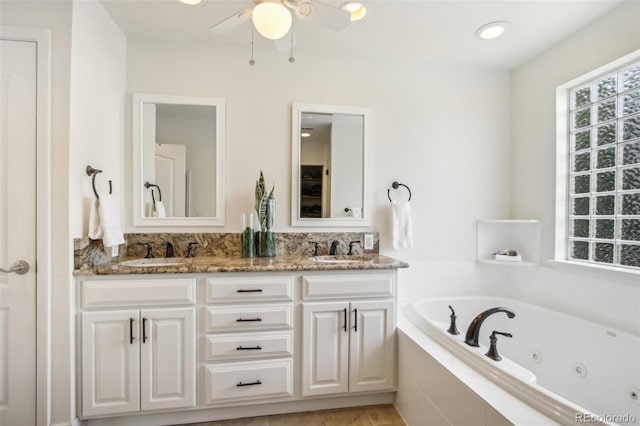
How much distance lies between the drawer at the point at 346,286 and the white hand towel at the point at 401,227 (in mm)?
505

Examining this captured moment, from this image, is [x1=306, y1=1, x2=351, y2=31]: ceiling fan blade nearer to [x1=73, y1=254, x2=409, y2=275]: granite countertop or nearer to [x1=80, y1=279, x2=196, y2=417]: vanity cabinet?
[x1=73, y1=254, x2=409, y2=275]: granite countertop

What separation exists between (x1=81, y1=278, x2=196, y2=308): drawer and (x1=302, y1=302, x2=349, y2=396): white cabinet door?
2.28ft

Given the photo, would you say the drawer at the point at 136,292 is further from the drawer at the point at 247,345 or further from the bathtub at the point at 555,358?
the bathtub at the point at 555,358

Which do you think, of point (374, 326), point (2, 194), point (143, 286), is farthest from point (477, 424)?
point (2, 194)

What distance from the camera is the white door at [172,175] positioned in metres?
2.12

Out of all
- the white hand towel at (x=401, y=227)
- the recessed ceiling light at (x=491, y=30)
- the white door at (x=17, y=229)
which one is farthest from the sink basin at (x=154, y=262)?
the recessed ceiling light at (x=491, y=30)

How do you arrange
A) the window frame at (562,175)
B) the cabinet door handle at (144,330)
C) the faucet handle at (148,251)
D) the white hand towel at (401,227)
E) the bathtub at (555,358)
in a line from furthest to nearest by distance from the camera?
the white hand towel at (401,227)
the window frame at (562,175)
the faucet handle at (148,251)
the cabinet door handle at (144,330)
the bathtub at (555,358)

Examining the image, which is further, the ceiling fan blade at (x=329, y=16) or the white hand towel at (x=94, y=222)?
the white hand towel at (x=94, y=222)

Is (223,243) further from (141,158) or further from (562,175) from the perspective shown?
(562,175)

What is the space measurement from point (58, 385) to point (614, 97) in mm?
3629

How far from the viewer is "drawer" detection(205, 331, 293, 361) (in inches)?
65.2

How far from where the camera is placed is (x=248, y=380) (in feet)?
5.53

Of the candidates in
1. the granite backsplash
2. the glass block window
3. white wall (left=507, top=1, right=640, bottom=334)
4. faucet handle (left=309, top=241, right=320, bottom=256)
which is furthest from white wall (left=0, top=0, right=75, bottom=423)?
the glass block window

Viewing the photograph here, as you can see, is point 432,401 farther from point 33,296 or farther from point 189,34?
point 189,34
